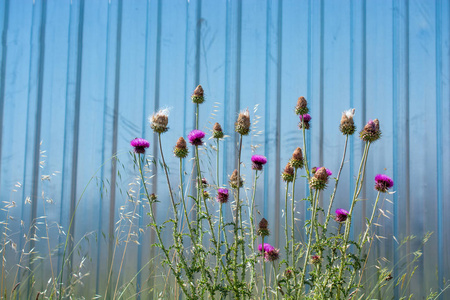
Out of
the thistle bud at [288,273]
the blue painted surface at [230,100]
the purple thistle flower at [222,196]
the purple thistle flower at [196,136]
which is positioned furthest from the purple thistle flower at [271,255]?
the purple thistle flower at [196,136]

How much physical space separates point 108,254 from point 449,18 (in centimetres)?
238

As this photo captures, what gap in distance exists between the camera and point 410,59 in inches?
99.0

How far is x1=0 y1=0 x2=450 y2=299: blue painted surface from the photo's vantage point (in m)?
2.45

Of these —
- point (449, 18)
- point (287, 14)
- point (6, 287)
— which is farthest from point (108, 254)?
point (449, 18)

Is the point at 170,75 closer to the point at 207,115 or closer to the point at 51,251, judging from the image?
the point at 207,115

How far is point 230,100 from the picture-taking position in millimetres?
2490

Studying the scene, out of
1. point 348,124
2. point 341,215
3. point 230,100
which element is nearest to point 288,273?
point 341,215

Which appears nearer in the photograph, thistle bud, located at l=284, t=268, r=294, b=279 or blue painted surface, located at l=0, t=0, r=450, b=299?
thistle bud, located at l=284, t=268, r=294, b=279

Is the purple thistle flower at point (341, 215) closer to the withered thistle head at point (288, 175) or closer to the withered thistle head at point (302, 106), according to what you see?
the withered thistle head at point (288, 175)

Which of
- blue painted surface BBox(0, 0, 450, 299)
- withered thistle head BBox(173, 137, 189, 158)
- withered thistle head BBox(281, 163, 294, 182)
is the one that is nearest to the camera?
withered thistle head BBox(173, 137, 189, 158)

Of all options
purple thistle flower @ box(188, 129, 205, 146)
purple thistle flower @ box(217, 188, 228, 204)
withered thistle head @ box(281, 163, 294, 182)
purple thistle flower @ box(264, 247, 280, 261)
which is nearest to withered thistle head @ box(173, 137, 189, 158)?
purple thistle flower @ box(188, 129, 205, 146)

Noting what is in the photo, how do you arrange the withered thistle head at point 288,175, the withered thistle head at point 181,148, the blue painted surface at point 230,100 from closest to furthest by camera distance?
→ the withered thistle head at point 181,148
the withered thistle head at point 288,175
the blue painted surface at point 230,100

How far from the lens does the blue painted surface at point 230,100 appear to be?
245cm

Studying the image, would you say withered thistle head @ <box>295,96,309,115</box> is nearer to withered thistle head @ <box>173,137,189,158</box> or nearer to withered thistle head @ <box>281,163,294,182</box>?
withered thistle head @ <box>281,163,294,182</box>
